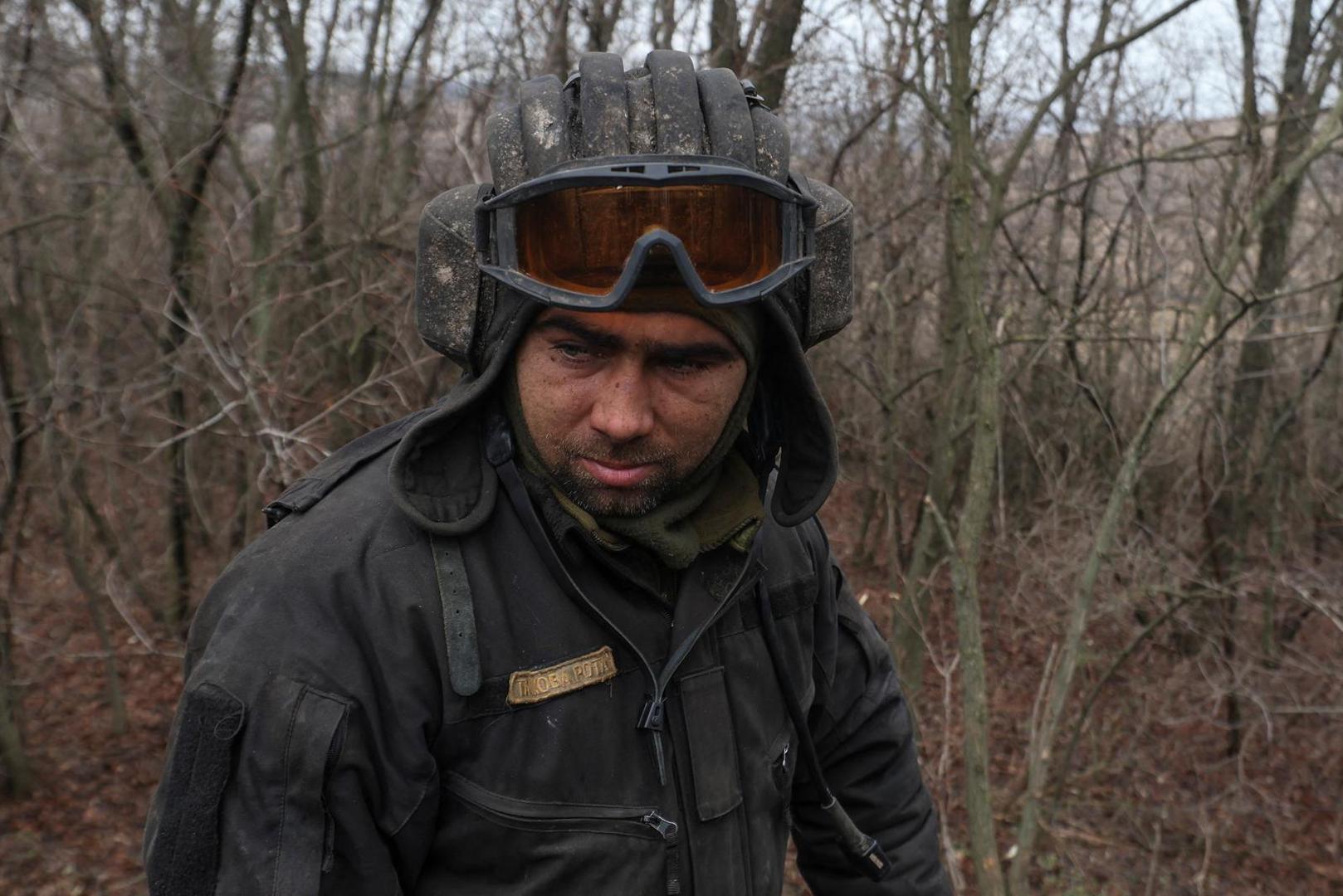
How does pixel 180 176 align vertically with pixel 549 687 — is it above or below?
above

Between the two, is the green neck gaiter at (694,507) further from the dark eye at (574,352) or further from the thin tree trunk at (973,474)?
the thin tree trunk at (973,474)

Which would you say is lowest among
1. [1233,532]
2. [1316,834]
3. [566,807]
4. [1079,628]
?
[1316,834]

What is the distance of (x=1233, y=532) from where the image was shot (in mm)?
7758

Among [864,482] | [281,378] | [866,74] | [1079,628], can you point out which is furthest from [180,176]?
[864,482]

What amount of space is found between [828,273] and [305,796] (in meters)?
1.16

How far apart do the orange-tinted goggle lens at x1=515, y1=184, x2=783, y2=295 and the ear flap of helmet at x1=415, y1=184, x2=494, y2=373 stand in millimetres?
103

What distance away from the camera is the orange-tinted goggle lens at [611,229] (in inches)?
63.0

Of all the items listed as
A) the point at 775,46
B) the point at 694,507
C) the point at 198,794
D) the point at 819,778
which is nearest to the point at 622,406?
the point at 694,507

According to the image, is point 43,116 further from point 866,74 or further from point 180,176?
point 866,74

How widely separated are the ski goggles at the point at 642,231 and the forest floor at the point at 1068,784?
13.8 ft

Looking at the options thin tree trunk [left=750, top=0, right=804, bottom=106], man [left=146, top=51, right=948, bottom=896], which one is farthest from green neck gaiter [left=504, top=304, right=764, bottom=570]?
thin tree trunk [left=750, top=0, right=804, bottom=106]

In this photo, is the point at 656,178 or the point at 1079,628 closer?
the point at 656,178

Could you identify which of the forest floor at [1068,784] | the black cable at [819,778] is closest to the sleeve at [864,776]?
the black cable at [819,778]

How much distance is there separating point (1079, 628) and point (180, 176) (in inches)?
208
